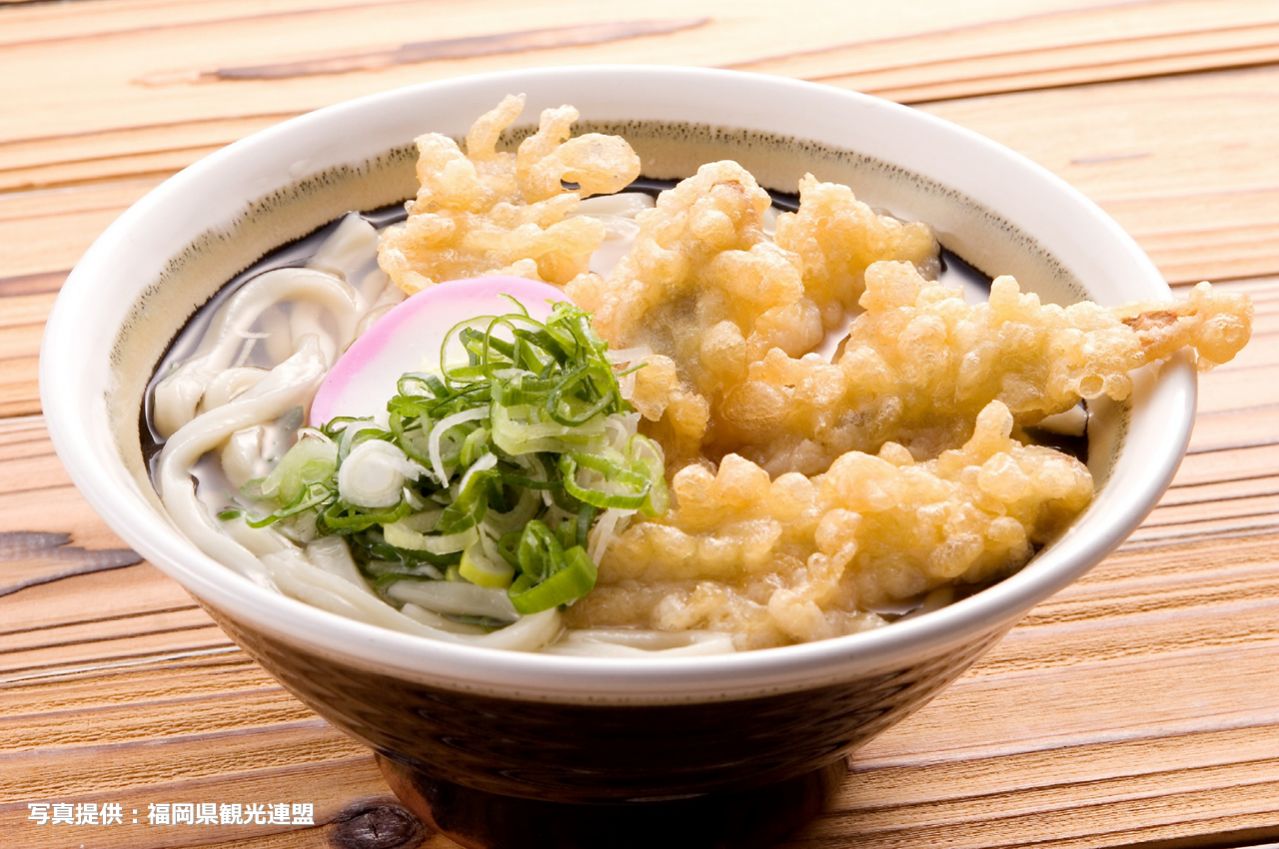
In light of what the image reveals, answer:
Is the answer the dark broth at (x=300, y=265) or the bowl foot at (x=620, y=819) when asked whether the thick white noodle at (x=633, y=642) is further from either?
the dark broth at (x=300, y=265)

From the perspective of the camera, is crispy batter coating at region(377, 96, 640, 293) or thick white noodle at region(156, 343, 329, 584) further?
crispy batter coating at region(377, 96, 640, 293)

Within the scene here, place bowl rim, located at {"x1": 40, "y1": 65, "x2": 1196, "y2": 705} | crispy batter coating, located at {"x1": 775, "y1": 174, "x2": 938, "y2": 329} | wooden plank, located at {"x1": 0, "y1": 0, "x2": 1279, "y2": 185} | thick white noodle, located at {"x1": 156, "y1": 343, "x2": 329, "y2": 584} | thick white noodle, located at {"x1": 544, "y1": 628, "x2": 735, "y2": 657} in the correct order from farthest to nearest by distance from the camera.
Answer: wooden plank, located at {"x1": 0, "y1": 0, "x2": 1279, "y2": 185}, crispy batter coating, located at {"x1": 775, "y1": 174, "x2": 938, "y2": 329}, thick white noodle, located at {"x1": 156, "y1": 343, "x2": 329, "y2": 584}, thick white noodle, located at {"x1": 544, "y1": 628, "x2": 735, "y2": 657}, bowl rim, located at {"x1": 40, "y1": 65, "x2": 1196, "y2": 705}

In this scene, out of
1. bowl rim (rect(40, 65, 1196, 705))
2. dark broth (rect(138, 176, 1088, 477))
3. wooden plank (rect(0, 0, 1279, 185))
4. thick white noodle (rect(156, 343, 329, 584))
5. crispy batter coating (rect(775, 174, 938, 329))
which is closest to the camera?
bowl rim (rect(40, 65, 1196, 705))

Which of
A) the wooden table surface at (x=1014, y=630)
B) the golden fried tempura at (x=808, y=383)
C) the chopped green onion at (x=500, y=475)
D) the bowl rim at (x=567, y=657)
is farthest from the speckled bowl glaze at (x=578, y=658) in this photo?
the wooden table surface at (x=1014, y=630)

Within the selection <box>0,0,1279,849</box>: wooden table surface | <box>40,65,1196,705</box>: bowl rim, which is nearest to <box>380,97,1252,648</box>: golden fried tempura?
<box>40,65,1196,705</box>: bowl rim

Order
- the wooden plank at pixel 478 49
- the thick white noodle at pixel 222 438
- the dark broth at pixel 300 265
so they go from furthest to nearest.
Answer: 1. the wooden plank at pixel 478 49
2. the dark broth at pixel 300 265
3. the thick white noodle at pixel 222 438

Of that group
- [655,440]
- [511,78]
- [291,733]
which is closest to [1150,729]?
[655,440]

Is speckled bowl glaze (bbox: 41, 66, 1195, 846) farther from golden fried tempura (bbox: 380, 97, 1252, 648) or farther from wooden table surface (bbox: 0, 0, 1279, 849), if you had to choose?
wooden table surface (bbox: 0, 0, 1279, 849)

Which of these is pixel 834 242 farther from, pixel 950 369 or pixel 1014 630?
pixel 1014 630

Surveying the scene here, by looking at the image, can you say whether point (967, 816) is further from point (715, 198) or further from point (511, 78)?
point (511, 78)
